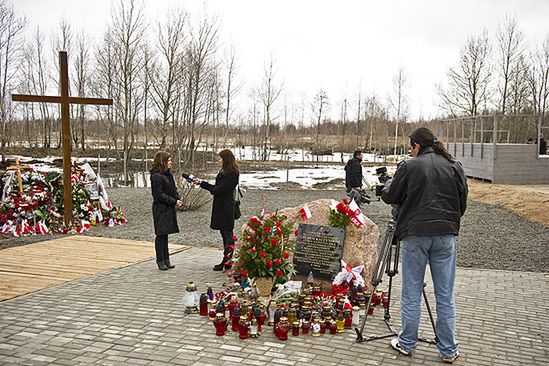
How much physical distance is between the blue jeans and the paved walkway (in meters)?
0.27

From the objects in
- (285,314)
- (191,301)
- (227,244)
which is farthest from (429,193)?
(227,244)

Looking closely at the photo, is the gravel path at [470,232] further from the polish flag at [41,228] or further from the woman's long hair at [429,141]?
the woman's long hair at [429,141]

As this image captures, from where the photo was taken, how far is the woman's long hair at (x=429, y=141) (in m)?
4.55

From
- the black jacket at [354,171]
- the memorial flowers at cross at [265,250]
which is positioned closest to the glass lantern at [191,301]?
the memorial flowers at cross at [265,250]

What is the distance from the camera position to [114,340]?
16.3ft

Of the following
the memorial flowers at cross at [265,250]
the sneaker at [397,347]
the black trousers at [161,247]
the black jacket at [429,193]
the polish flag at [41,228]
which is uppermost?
the black jacket at [429,193]

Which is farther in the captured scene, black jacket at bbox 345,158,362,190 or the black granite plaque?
black jacket at bbox 345,158,362,190

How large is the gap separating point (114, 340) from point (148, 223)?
7.88m

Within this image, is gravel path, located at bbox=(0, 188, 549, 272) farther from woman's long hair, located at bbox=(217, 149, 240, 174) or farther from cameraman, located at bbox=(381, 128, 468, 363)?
cameraman, located at bbox=(381, 128, 468, 363)

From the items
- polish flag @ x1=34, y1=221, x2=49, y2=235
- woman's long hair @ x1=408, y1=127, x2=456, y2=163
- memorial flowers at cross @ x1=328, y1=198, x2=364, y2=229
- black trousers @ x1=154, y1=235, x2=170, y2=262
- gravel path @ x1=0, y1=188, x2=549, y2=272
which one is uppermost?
woman's long hair @ x1=408, y1=127, x2=456, y2=163

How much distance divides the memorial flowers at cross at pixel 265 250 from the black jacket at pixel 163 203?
1.85 m

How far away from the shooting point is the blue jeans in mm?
4492

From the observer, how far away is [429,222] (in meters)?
4.40

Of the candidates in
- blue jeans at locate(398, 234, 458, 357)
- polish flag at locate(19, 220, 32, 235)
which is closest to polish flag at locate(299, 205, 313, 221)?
blue jeans at locate(398, 234, 458, 357)
